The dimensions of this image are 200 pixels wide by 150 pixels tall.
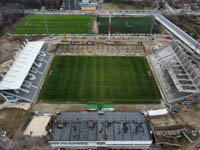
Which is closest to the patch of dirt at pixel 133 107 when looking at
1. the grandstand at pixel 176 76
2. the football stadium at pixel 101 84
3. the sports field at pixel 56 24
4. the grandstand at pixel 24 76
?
the football stadium at pixel 101 84

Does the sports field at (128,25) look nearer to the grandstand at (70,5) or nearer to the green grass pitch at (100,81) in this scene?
the grandstand at (70,5)

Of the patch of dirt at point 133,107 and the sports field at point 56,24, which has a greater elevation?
the sports field at point 56,24

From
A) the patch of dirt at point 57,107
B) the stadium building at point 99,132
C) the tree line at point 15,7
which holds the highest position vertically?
the tree line at point 15,7

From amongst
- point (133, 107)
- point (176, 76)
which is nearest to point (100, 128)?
point (133, 107)

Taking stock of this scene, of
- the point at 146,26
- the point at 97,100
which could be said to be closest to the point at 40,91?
the point at 97,100

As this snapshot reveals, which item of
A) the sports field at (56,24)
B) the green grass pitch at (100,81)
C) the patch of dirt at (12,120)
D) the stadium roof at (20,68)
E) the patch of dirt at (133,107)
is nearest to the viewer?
the patch of dirt at (12,120)

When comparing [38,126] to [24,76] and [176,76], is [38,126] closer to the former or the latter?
[24,76]

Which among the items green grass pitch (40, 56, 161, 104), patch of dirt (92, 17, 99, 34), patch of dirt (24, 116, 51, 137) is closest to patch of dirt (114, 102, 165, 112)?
green grass pitch (40, 56, 161, 104)

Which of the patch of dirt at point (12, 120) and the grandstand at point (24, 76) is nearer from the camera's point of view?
the patch of dirt at point (12, 120)

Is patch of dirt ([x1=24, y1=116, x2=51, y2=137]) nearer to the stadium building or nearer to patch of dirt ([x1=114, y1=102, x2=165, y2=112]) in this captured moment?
the stadium building
